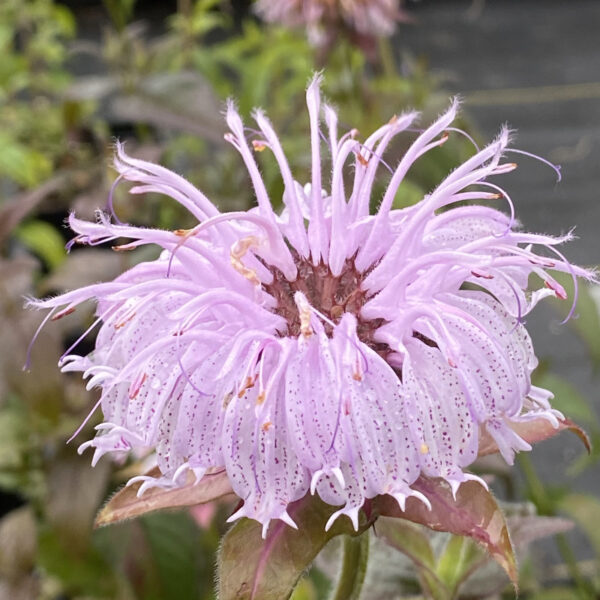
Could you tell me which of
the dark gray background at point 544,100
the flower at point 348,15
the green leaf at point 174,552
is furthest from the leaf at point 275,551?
the dark gray background at point 544,100

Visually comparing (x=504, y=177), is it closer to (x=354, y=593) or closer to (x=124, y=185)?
(x=124, y=185)

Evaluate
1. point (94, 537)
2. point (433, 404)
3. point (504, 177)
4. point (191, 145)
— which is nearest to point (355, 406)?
point (433, 404)

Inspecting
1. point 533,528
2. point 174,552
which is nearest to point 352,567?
point 533,528

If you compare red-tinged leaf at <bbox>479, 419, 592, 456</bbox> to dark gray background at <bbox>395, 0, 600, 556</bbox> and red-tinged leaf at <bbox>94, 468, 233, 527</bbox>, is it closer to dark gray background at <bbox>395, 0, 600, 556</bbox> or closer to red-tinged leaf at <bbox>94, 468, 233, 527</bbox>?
red-tinged leaf at <bbox>94, 468, 233, 527</bbox>

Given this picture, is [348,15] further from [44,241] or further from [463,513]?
[463,513]

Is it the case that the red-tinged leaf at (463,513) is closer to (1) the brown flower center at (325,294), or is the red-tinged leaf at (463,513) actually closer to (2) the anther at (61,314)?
(1) the brown flower center at (325,294)

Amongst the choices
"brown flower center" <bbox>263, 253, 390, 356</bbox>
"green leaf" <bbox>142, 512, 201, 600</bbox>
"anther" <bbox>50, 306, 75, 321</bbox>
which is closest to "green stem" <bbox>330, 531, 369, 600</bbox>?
"brown flower center" <bbox>263, 253, 390, 356</bbox>
